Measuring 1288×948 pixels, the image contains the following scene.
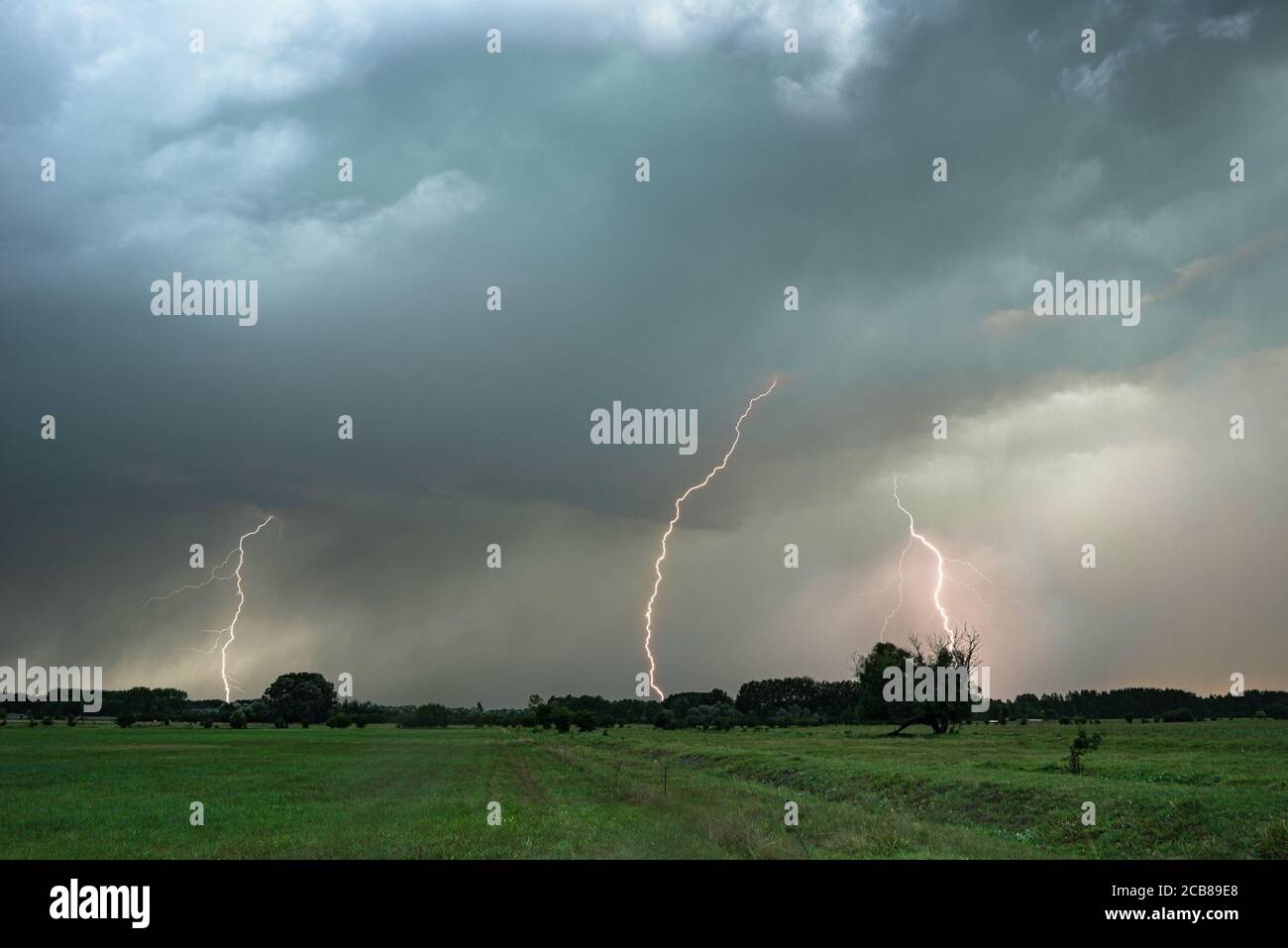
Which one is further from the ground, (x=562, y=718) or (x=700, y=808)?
(x=700, y=808)

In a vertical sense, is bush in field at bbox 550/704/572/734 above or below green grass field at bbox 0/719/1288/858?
below

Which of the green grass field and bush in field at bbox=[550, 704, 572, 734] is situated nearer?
the green grass field

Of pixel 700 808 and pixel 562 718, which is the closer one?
pixel 700 808

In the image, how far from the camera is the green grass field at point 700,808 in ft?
80.1

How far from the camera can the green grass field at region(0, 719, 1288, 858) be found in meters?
24.4

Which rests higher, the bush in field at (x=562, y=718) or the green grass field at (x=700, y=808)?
the green grass field at (x=700, y=808)

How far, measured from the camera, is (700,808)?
3347cm

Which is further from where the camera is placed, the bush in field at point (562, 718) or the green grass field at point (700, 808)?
the bush in field at point (562, 718)
